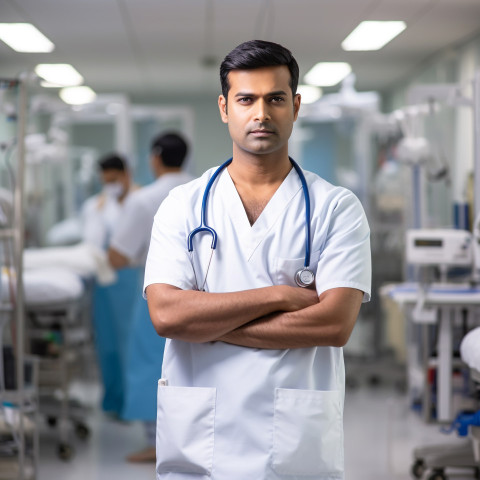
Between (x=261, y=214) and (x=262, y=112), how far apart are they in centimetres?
21

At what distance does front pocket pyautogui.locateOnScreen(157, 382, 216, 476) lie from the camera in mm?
1480

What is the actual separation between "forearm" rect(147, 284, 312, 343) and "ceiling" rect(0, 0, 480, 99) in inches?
138

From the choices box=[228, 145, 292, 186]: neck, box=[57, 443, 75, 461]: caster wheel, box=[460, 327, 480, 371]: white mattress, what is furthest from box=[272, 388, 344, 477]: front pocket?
box=[57, 443, 75, 461]: caster wheel

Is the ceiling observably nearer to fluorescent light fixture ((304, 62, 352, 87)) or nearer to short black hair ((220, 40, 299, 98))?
fluorescent light fixture ((304, 62, 352, 87))

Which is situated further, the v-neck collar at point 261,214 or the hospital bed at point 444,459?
the hospital bed at point 444,459

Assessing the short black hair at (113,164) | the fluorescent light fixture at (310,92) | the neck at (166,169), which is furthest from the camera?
the fluorescent light fixture at (310,92)

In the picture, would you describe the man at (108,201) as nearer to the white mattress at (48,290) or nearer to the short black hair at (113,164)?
the short black hair at (113,164)

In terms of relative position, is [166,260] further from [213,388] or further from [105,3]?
[105,3]

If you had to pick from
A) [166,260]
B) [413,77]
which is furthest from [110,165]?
[413,77]

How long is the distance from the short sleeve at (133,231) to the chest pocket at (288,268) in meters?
2.04

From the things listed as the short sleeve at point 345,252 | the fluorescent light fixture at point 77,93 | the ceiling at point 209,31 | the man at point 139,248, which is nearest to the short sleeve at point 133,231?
the man at point 139,248

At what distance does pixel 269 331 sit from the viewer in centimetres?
144

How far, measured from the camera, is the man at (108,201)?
4637 mm

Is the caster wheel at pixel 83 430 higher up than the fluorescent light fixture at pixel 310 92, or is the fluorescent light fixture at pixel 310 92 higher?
the fluorescent light fixture at pixel 310 92
